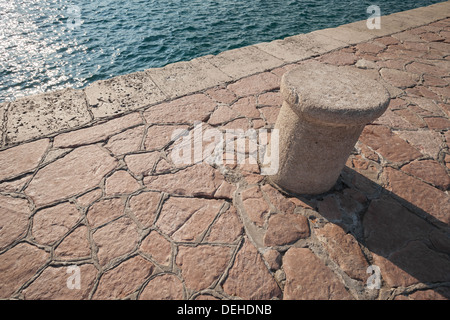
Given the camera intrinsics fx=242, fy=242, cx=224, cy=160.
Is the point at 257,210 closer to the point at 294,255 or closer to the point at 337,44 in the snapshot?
the point at 294,255

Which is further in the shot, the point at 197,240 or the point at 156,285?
the point at 197,240

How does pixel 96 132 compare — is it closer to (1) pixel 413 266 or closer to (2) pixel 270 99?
(2) pixel 270 99

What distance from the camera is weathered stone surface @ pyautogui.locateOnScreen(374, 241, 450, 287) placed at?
1828 millimetres

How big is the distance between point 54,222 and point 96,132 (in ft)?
3.82

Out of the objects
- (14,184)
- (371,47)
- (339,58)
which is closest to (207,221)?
(14,184)

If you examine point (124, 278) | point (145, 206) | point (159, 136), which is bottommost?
point (124, 278)

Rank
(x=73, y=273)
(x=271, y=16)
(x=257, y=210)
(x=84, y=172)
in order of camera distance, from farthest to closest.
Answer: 1. (x=271, y=16)
2. (x=84, y=172)
3. (x=257, y=210)
4. (x=73, y=273)

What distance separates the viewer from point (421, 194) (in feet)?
7.88

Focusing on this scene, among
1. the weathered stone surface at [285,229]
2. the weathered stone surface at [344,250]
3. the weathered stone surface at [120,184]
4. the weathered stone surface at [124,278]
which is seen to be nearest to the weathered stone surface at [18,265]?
the weathered stone surface at [124,278]

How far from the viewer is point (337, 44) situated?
4.98 meters
